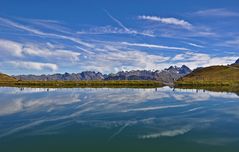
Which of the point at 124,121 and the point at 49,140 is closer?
the point at 49,140

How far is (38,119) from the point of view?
2598 centimetres

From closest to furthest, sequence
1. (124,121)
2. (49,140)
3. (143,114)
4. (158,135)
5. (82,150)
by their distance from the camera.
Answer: (82,150), (49,140), (158,135), (124,121), (143,114)

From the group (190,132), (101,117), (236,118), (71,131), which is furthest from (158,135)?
(236,118)

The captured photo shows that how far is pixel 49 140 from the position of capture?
18438 millimetres

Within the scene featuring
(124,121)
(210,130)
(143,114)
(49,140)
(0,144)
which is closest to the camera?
(0,144)

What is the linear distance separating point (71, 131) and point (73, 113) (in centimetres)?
880

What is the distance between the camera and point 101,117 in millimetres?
27266

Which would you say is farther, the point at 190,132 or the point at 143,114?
the point at 143,114

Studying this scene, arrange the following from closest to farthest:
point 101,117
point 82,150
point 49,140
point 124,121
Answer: point 82,150, point 49,140, point 124,121, point 101,117

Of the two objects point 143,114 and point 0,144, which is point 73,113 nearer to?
point 143,114

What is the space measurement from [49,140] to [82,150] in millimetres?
3049

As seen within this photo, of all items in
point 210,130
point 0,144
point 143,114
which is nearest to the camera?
point 0,144

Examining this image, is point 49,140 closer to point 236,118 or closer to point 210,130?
point 210,130

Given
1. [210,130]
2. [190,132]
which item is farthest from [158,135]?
[210,130]
